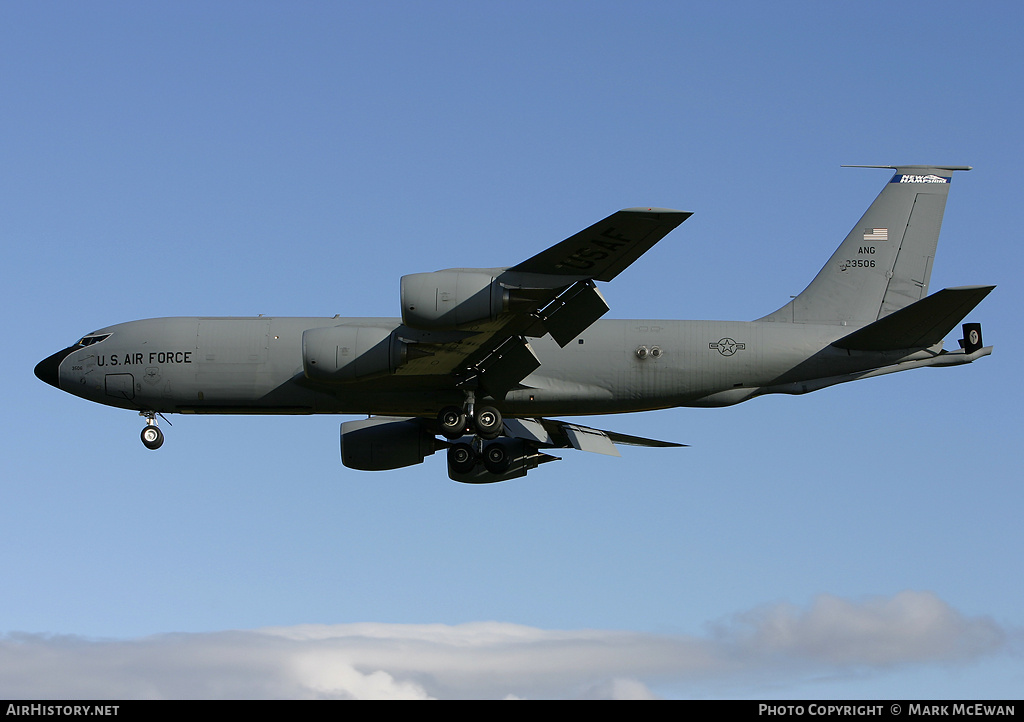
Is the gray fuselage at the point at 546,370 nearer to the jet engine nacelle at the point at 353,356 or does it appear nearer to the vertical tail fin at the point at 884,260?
the jet engine nacelle at the point at 353,356

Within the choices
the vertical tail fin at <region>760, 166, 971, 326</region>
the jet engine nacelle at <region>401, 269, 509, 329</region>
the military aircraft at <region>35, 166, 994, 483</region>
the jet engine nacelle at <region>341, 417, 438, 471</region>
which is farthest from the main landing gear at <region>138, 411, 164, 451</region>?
the vertical tail fin at <region>760, 166, 971, 326</region>

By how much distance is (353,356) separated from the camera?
3153cm

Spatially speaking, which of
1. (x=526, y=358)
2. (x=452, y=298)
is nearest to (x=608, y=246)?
(x=452, y=298)

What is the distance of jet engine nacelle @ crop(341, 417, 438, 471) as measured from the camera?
1478 inches

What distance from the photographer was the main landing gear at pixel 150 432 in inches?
1385

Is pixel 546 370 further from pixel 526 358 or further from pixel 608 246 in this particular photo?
pixel 608 246

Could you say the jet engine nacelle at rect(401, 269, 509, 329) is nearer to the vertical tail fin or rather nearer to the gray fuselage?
the gray fuselage

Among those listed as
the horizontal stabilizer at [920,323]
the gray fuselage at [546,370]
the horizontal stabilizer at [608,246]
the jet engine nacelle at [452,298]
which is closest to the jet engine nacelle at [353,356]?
the gray fuselage at [546,370]

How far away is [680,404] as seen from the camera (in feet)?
114

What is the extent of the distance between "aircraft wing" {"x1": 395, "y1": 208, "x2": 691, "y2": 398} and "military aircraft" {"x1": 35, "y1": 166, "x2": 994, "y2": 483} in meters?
0.07
